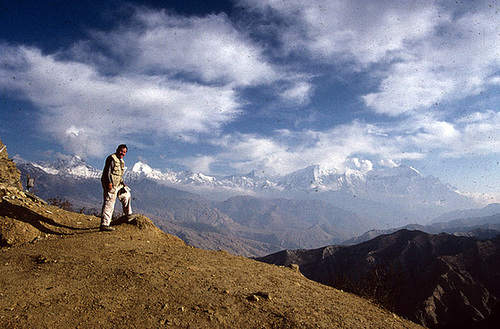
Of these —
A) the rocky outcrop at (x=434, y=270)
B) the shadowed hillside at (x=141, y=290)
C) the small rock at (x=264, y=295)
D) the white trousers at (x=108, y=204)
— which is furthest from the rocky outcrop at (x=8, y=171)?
the rocky outcrop at (x=434, y=270)

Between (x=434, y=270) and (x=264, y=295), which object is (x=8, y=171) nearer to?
(x=264, y=295)

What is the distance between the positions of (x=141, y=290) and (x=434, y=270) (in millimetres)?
122666

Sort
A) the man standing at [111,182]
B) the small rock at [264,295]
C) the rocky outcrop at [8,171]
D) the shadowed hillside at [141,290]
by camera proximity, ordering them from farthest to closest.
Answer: the rocky outcrop at [8,171] → the man standing at [111,182] → the small rock at [264,295] → the shadowed hillside at [141,290]

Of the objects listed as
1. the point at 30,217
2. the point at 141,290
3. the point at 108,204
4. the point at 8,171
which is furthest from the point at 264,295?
the point at 8,171

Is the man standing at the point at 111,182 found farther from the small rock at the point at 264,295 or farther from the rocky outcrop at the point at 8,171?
the rocky outcrop at the point at 8,171

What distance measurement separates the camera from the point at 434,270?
315ft

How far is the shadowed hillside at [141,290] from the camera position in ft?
14.2

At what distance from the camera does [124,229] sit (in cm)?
1030

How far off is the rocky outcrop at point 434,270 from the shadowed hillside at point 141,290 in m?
35.3

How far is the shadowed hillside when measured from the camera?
4.32 metres

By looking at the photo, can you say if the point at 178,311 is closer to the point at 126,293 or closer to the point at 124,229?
the point at 126,293

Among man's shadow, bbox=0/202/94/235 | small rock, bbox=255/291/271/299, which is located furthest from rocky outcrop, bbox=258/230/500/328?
man's shadow, bbox=0/202/94/235

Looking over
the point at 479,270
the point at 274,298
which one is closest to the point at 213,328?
the point at 274,298

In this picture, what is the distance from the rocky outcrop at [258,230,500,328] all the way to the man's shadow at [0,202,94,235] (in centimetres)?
3709
